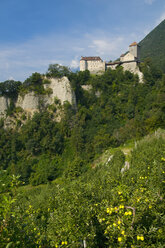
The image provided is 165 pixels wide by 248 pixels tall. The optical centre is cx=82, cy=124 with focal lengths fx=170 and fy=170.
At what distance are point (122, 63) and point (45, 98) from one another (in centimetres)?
2614

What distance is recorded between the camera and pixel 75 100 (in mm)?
39562

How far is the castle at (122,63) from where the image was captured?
4746cm

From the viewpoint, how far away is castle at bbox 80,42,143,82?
47459mm

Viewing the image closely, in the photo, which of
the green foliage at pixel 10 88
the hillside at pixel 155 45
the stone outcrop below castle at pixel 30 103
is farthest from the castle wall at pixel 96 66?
the hillside at pixel 155 45

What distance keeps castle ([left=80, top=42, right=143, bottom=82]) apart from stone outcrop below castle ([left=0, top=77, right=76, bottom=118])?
17081 millimetres

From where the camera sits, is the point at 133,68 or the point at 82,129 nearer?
the point at 82,129

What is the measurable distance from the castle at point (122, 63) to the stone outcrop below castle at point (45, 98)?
17.1 metres

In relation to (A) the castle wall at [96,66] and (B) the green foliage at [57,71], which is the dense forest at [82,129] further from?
(A) the castle wall at [96,66]

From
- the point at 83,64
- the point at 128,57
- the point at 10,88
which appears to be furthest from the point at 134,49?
the point at 10,88

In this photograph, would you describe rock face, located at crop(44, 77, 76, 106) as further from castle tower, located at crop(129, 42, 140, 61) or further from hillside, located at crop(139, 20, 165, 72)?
hillside, located at crop(139, 20, 165, 72)

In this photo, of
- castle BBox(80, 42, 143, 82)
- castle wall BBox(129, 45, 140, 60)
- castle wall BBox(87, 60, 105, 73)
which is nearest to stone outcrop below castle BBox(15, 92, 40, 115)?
castle BBox(80, 42, 143, 82)

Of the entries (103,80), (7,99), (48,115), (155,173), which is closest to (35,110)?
(48,115)

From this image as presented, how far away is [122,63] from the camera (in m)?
50.2

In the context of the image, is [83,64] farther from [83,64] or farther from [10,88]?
[10,88]
